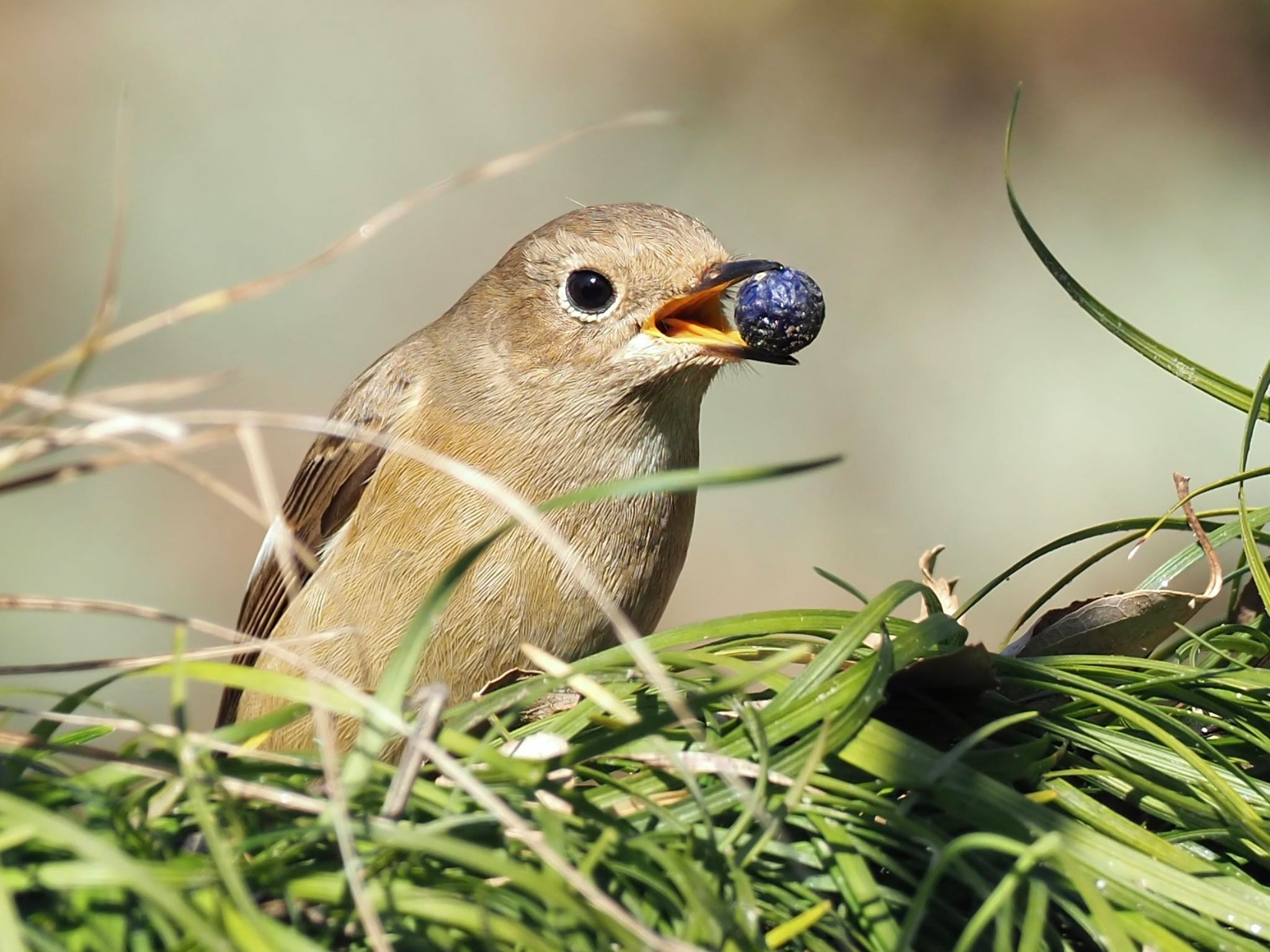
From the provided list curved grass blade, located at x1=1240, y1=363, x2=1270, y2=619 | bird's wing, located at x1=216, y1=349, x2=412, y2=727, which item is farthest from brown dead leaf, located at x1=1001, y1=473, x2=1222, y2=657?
bird's wing, located at x1=216, y1=349, x2=412, y2=727

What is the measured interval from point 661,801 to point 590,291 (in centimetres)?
193

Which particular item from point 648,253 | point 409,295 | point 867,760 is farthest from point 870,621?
point 409,295

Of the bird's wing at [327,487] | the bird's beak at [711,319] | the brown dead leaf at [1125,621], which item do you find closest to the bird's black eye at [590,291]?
the bird's beak at [711,319]

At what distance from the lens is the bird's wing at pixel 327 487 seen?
3.73 meters

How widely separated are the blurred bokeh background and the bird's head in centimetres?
420

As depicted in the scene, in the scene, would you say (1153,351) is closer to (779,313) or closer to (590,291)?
(779,313)

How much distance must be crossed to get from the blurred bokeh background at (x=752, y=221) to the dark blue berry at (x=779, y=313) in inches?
Result: 170

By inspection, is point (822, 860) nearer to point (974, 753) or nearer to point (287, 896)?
point (974, 753)

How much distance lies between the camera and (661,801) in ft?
5.60

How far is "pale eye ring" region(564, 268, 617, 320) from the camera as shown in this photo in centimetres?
340

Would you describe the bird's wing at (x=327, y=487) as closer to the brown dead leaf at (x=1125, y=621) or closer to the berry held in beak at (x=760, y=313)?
the berry held in beak at (x=760, y=313)

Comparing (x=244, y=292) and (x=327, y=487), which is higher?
(x=244, y=292)

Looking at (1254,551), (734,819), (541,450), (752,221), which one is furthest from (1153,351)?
(752,221)

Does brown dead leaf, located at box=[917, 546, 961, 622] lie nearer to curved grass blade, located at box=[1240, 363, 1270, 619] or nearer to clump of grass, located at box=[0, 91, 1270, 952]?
clump of grass, located at box=[0, 91, 1270, 952]
